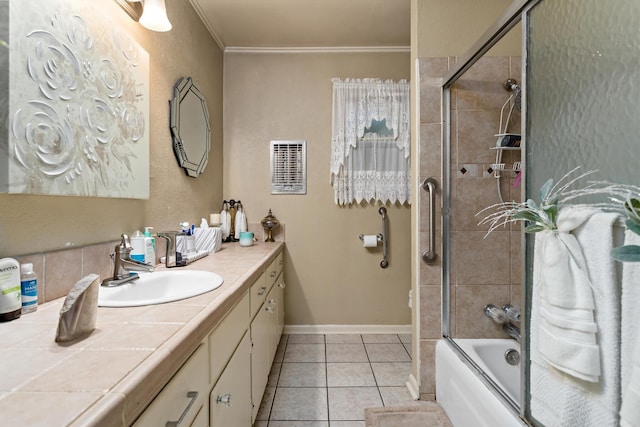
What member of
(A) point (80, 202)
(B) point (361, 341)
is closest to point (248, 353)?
(A) point (80, 202)

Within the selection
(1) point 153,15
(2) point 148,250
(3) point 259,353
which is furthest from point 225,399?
(1) point 153,15

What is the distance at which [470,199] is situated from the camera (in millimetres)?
1780

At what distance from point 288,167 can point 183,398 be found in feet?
7.28

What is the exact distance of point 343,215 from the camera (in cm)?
275

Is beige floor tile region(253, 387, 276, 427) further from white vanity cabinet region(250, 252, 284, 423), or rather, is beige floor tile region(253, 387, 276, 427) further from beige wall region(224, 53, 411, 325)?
beige wall region(224, 53, 411, 325)

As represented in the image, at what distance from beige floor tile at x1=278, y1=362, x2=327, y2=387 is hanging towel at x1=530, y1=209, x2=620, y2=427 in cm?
139

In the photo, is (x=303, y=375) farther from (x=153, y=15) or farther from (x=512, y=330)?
(x=153, y=15)

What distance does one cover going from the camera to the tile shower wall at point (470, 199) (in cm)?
176

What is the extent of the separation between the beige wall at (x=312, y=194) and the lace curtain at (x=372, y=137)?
12cm

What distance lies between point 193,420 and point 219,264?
0.85 m

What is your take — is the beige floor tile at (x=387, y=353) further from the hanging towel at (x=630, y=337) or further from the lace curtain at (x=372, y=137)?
the hanging towel at (x=630, y=337)

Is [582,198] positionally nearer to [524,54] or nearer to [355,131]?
[524,54]

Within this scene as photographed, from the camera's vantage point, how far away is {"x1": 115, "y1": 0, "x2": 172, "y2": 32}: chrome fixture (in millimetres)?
1408

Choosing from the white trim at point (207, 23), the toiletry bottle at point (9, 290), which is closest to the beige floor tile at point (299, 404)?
the toiletry bottle at point (9, 290)
